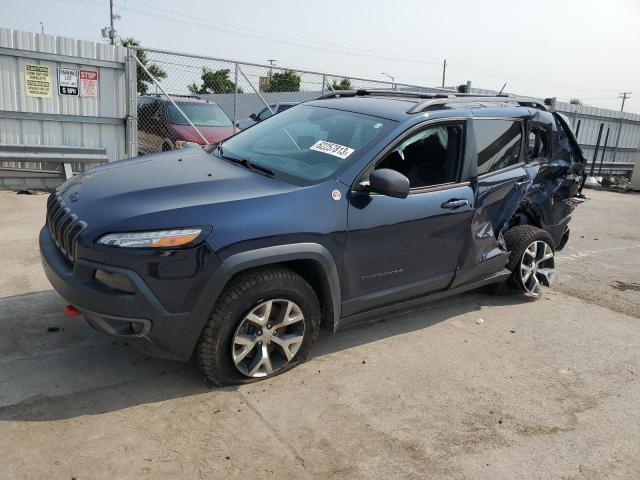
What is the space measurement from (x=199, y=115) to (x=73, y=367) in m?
7.83

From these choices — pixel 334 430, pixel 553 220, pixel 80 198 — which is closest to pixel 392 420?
pixel 334 430

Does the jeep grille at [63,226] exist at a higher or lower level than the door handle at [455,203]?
lower

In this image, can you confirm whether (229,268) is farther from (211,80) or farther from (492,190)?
(211,80)

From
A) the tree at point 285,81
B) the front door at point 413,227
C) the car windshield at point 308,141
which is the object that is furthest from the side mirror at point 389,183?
the tree at point 285,81

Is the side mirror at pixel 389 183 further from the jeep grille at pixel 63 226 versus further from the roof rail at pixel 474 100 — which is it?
the jeep grille at pixel 63 226

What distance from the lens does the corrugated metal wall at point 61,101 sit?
8.26m

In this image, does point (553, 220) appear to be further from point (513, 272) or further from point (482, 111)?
point (482, 111)

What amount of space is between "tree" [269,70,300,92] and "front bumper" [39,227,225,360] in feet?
36.0

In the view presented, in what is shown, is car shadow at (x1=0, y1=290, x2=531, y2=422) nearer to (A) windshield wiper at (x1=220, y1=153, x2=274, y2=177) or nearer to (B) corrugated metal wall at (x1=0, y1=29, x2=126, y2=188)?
(A) windshield wiper at (x1=220, y1=153, x2=274, y2=177)

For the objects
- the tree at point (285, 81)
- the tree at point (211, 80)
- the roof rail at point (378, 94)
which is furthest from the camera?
the tree at point (285, 81)

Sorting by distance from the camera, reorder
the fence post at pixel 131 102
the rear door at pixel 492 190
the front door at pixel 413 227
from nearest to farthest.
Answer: the front door at pixel 413 227
the rear door at pixel 492 190
the fence post at pixel 131 102

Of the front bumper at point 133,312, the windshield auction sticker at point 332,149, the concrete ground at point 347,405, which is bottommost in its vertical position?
the concrete ground at point 347,405

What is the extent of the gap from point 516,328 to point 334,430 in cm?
230

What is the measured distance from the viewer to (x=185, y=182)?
3.35 meters
